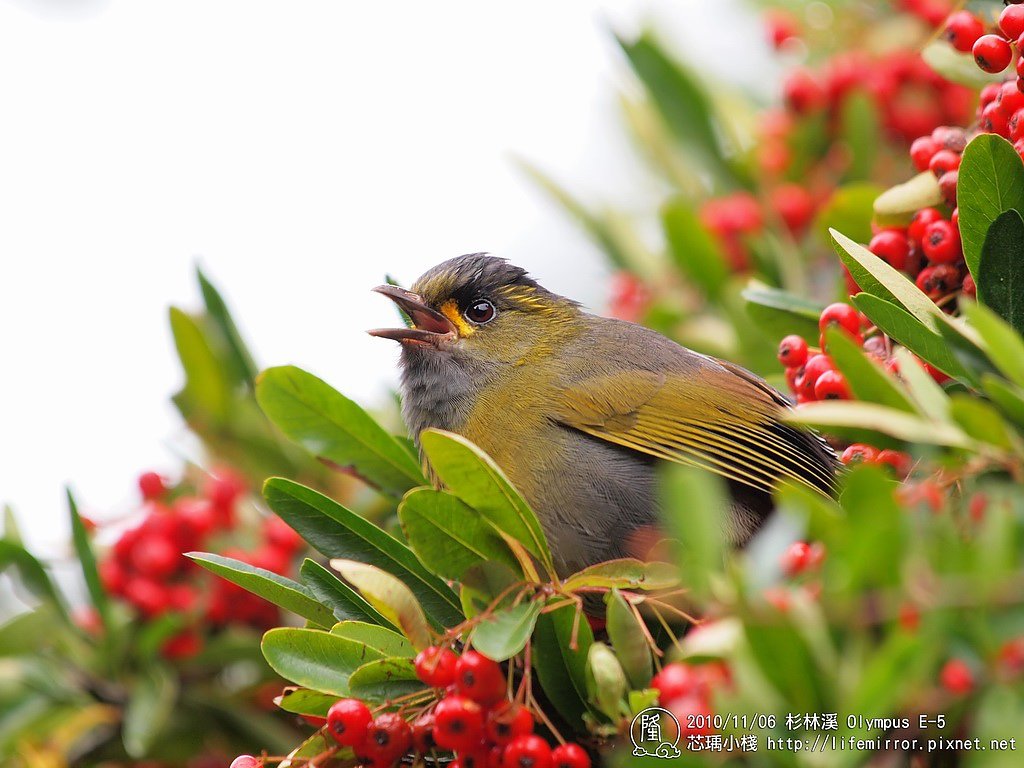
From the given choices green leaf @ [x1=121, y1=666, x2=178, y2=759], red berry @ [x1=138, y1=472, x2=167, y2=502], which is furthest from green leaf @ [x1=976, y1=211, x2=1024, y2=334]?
red berry @ [x1=138, y1=472, x2=167, y2=502]

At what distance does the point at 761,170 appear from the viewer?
4777 millimetres

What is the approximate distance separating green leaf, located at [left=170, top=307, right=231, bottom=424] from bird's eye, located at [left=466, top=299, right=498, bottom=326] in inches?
39.1

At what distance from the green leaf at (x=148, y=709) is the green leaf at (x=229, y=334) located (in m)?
1.09

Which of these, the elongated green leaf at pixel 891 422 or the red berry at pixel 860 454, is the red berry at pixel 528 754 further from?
the red berry at pixel 860 454

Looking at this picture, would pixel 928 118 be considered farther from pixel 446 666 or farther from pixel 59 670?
pixel 59 670

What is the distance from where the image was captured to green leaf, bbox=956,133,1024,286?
7.32ft

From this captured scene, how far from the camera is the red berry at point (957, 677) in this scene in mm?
1454

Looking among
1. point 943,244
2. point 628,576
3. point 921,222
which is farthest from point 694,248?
point 628,576

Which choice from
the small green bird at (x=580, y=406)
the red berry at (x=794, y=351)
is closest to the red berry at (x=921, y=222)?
the red berry at (x=794, y=351)

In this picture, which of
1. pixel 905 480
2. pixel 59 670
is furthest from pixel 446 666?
pixel 59 670

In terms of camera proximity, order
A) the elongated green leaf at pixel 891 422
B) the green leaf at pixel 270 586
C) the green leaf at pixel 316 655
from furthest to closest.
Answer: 1. the green leaf at pixel 270 586
2. the green leaf at pixel 316 655
3. the elongated green leaf at pixel 891 422

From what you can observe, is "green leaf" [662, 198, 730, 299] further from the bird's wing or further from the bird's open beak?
the bird's open beak

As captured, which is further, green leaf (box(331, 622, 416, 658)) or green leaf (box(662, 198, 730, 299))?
green leaf (box(662, 198, 730, 299))

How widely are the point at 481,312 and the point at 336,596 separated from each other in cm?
165
